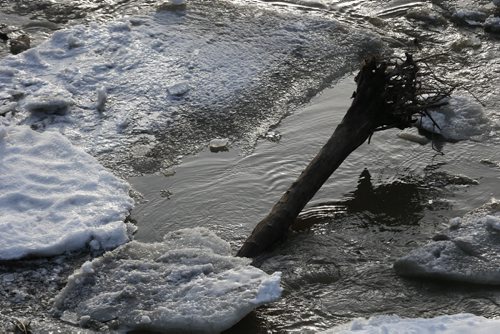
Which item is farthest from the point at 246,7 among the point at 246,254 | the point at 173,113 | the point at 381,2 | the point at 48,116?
the point at 246,254

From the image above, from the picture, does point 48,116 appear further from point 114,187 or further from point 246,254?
point 246,254

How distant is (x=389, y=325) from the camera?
432cm

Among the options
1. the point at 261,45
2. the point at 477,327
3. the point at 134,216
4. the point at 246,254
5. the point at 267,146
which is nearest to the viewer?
the point at 477,327

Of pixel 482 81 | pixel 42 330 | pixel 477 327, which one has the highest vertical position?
pixel 482 81

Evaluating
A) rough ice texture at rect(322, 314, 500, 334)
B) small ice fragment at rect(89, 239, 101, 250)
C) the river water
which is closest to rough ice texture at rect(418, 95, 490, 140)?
the river water

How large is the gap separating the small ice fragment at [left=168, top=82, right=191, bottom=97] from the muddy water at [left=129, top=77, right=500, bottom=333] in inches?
32.0

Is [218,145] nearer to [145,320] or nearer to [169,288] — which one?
[169,288]

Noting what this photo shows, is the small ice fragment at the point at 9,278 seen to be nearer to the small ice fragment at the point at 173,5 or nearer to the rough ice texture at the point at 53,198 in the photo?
the rough ice texture at the point at 53,198

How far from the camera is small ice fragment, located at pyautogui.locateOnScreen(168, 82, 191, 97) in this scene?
6.55 m

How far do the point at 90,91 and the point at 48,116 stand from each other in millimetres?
444

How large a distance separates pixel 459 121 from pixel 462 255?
5.58ft

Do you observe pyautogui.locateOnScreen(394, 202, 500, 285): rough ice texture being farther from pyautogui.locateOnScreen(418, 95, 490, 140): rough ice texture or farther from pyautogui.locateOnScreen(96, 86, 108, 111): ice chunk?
pyautogui.locateOnScreen(96, 86, 108, 111): ice chunk

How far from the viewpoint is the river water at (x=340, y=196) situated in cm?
462

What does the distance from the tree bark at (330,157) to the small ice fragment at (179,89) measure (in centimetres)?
168
